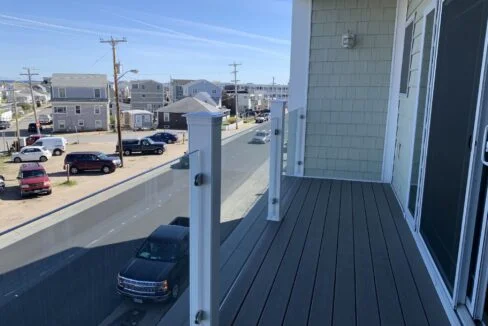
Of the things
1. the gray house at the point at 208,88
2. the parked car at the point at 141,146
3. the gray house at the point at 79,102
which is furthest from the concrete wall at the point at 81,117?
the gray house at the point at 208,88

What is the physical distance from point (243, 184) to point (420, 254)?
4.51 ft

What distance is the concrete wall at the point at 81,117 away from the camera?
98.7ft

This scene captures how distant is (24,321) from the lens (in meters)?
1.64

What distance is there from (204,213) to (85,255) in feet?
2.18

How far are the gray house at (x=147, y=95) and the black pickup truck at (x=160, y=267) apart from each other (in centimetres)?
4025

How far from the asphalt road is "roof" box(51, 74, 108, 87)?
31927 millimetres

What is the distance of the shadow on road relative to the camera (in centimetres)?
150

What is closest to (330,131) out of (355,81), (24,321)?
(355,81)

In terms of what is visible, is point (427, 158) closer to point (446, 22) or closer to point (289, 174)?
point (446, 22)

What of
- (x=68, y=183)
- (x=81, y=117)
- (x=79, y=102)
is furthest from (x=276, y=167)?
(x=81, y=117)

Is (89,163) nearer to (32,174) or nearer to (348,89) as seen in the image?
(32,174)

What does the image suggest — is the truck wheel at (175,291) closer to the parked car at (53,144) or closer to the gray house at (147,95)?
the parked car at (53,144)

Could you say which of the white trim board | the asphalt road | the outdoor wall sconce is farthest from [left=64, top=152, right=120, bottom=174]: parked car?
the asphalt road

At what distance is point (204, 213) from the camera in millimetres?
1503
